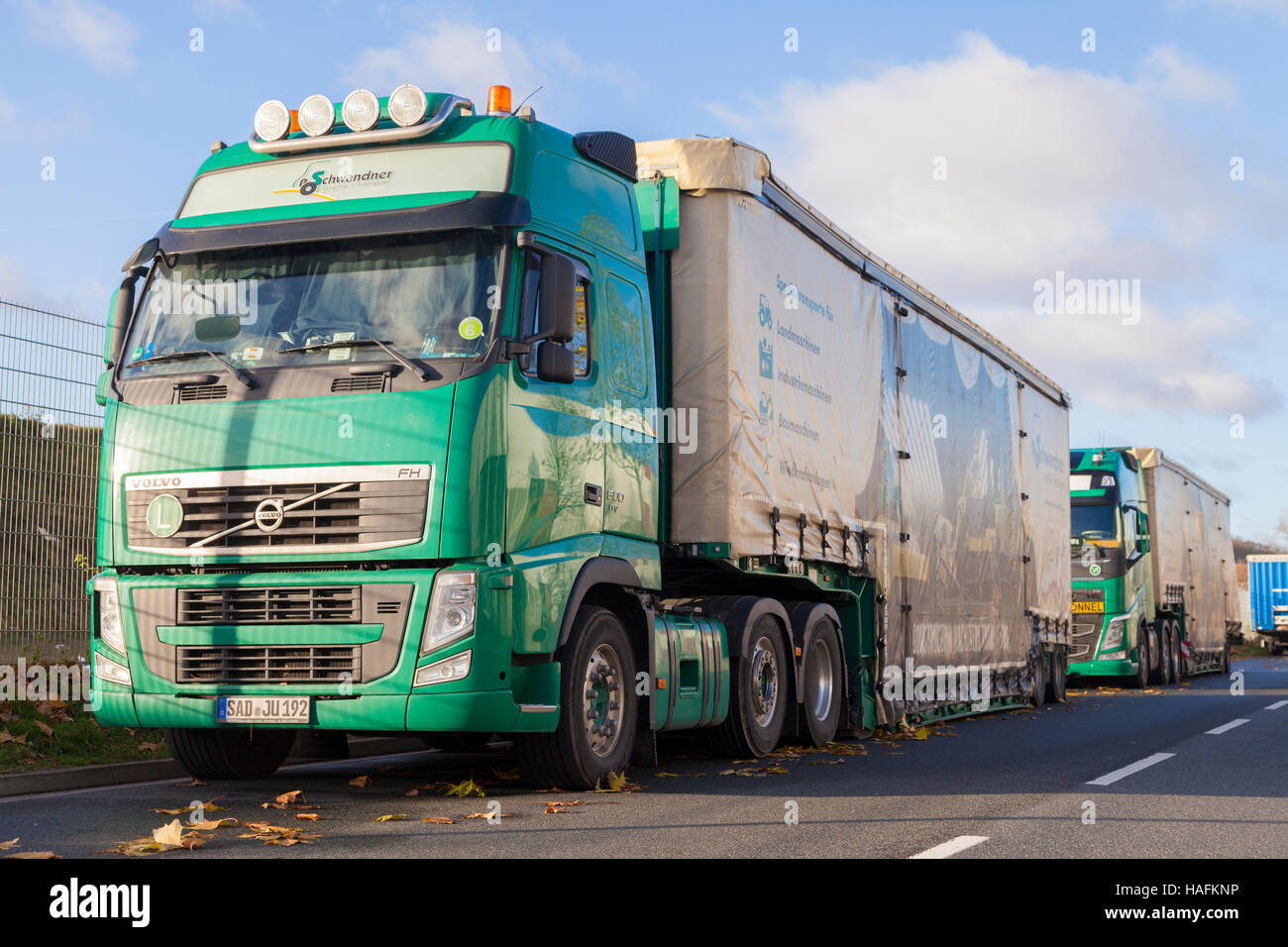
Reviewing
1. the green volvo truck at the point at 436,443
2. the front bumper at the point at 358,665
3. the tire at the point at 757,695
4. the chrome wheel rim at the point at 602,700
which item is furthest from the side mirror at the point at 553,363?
the tire at the point at 757,695

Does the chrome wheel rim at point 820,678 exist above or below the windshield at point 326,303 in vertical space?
below

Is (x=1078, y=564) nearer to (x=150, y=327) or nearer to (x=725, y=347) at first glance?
(x=725, y=347)

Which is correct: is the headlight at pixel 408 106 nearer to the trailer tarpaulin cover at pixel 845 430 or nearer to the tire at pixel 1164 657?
the trailer tarpaulin cover at pixel 845 430

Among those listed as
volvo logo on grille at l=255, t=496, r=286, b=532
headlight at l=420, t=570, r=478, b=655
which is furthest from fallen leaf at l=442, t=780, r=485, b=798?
volvo logo on grille at l=255, t=496, r=286, b=532

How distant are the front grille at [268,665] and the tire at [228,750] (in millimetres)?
943

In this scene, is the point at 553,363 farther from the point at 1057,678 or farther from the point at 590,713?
the point at 1057,678

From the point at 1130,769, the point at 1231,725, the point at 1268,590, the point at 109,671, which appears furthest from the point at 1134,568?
the point at 1268,590

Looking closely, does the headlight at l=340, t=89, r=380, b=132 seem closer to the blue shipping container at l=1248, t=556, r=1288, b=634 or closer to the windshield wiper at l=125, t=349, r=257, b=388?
the windshield wiper at l=125, t=349, r=257, b=388

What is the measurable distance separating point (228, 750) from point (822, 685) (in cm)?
551

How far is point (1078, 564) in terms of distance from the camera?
26.3 metres

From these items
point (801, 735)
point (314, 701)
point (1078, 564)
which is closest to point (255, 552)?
point (314, 701)

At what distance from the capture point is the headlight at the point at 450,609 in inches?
311
